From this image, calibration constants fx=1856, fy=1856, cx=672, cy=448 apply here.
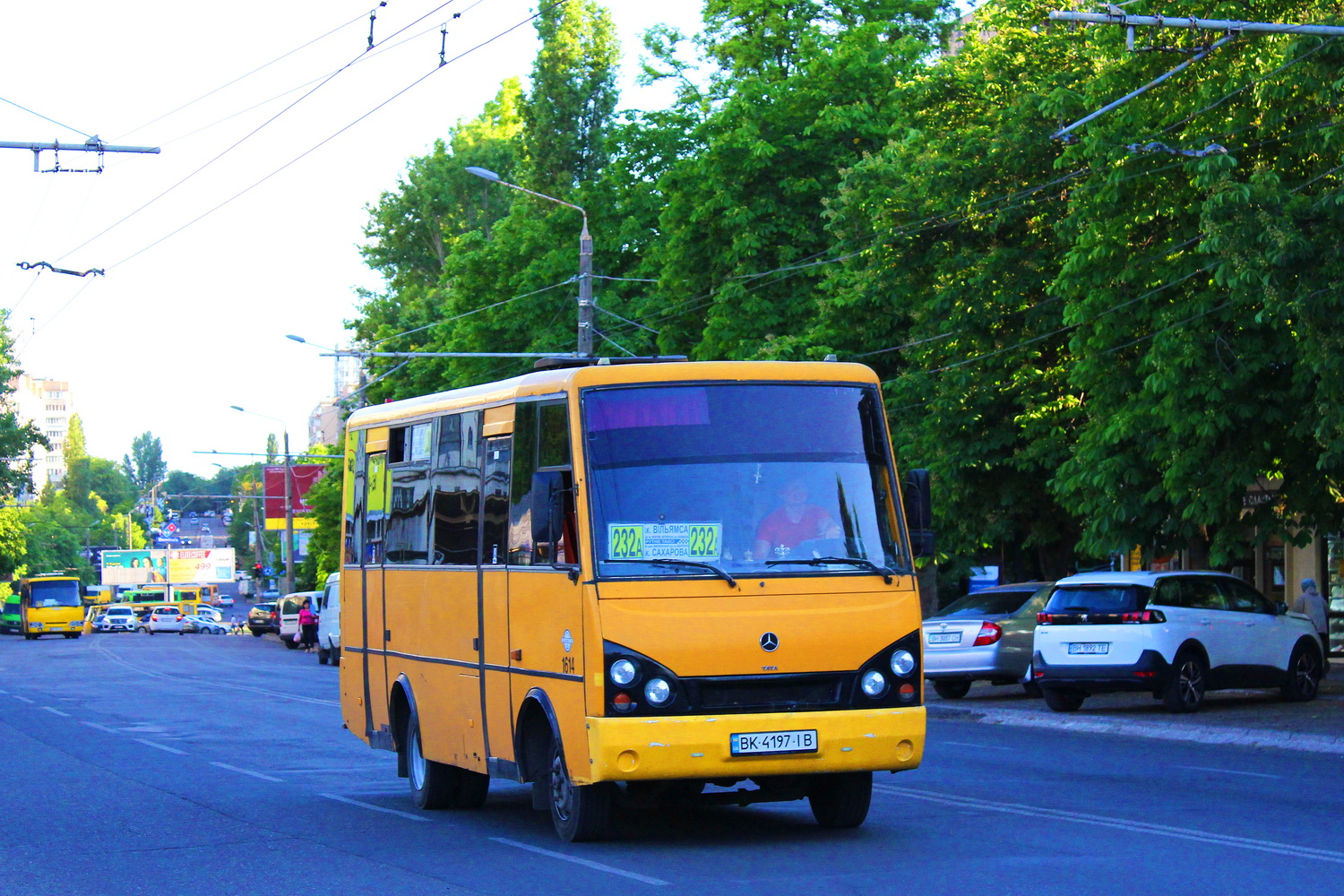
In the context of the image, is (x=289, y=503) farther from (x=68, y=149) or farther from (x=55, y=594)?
(x=68, y=149)

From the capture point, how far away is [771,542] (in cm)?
1065

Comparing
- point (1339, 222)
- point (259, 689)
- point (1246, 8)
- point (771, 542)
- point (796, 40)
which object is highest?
point (796, 40)

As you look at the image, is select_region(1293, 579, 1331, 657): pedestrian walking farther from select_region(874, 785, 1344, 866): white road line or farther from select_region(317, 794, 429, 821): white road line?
select_region(317, 794, 429, 821): white road line

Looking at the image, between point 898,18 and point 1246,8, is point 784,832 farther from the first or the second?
point 898,18

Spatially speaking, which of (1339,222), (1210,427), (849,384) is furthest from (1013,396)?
(849,384)

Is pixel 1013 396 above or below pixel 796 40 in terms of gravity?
below

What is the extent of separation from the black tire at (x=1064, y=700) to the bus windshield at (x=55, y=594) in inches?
2718

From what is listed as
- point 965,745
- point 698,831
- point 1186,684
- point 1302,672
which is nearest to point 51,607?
point 1302,672

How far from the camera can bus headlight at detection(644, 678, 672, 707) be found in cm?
1013

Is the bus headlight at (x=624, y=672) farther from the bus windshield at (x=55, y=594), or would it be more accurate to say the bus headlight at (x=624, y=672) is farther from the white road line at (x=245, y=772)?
the bus windshield at (x=55, y=594)

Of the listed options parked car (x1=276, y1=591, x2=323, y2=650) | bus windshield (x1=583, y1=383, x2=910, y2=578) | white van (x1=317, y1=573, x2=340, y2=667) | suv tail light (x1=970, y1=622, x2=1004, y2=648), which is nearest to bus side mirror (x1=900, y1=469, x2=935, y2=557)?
bus windshield (x1=583, y1=383, x2=910, y2=578)

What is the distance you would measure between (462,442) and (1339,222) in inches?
435

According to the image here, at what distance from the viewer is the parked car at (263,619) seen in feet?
264

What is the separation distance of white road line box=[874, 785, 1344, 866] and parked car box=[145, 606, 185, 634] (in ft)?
294
